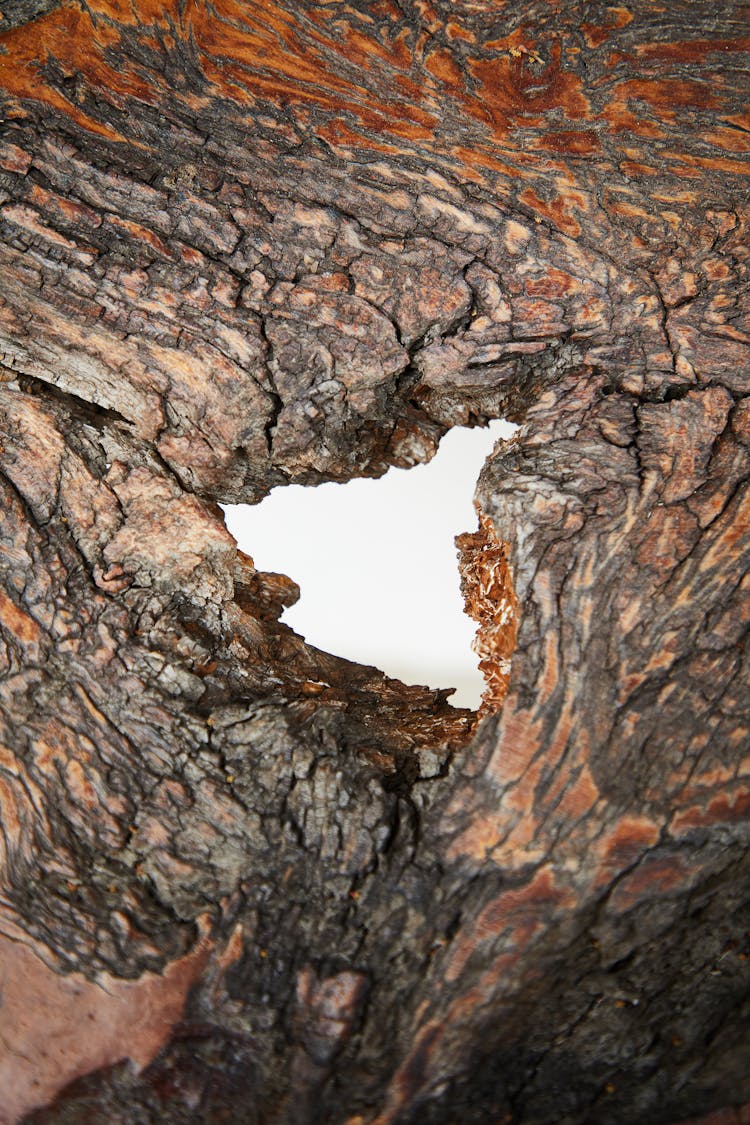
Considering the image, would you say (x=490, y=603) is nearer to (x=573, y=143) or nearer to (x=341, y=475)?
(x=341, y=475)

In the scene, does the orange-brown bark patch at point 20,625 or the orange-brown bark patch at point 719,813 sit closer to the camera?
the orange-brown bark patch at point 719,813

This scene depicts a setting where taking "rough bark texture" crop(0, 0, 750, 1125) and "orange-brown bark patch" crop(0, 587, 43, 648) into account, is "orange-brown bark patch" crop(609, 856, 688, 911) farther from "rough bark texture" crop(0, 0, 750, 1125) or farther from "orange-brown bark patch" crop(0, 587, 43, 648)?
"orange-brown bark patch" crop(0, 587, 43, 648)

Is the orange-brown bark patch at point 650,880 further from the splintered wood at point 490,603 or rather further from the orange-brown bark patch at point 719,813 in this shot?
the splintered wood at point 490,603

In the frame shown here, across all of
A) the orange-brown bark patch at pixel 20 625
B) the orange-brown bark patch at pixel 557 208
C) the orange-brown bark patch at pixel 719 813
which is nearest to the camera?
the orange-brown bark patch at pixel 719 813

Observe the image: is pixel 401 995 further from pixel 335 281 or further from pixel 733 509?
pixel 335 281

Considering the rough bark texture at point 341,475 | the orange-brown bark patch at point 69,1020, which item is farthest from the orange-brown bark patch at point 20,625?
the orange-brown bark patch at point 69,1020

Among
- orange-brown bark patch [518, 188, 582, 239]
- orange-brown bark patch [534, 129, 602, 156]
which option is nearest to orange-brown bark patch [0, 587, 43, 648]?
orange-brown bark patch [518, 188, 582, 239]

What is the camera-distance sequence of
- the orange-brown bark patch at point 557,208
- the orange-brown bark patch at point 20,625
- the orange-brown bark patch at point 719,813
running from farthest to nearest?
1. the orange-brown bark patch at point 557,208
2. the orange-brown bark patch at point 20,625
3. the orange-brown bark patch at point 719,813

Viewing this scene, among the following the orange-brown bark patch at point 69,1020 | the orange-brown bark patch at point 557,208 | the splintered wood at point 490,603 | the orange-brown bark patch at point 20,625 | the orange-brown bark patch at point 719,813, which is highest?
the orange-brown bark patch at point 557,208
